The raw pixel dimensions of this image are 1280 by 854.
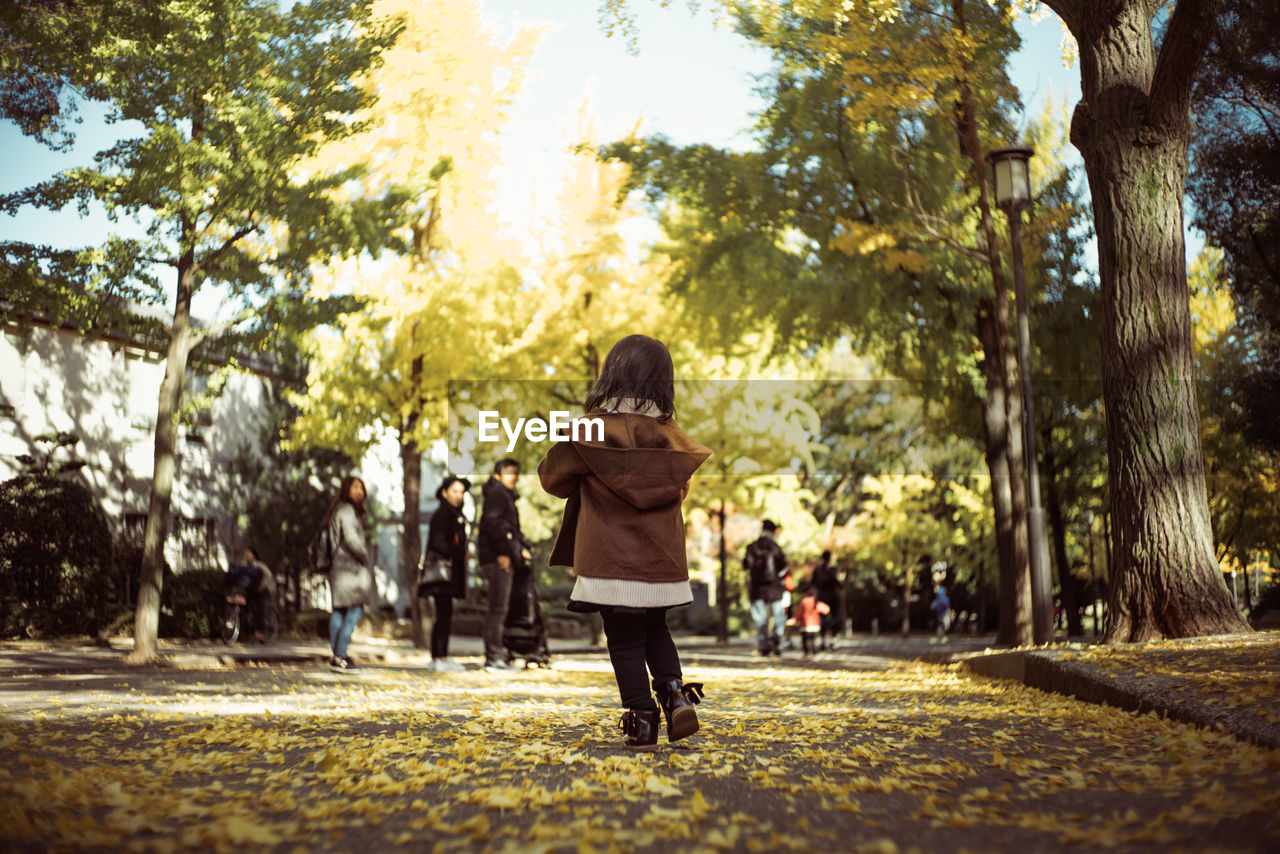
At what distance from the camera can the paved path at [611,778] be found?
11.0 ft

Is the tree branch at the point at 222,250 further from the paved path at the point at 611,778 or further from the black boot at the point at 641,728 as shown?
the black boot at the point at 641,728

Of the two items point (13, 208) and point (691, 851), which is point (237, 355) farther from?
point (691, 851)

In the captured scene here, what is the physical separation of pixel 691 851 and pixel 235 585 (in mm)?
18564

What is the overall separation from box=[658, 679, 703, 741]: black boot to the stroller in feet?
24.9

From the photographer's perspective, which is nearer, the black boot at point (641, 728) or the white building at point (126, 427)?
the black boot at point (641, 728)

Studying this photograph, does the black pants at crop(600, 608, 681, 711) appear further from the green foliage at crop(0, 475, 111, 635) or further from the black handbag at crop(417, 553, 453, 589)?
the green foliage at crop(0, 475, 111, 635)

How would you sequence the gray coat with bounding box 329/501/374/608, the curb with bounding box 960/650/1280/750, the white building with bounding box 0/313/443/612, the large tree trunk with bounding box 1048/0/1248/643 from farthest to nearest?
the white building with bounding box 0/313/443/612, the gray coat with bounding box 329/501/374/608, the large tree trunk with bounding box 1048/0/1248/643, the curb with bounding box 960/650/1280/750

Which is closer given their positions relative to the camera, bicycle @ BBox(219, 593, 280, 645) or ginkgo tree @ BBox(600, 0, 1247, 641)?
ginkgo tree @ BBox(600, 0, 1247, 641)

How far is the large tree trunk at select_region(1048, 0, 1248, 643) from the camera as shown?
8.61 m

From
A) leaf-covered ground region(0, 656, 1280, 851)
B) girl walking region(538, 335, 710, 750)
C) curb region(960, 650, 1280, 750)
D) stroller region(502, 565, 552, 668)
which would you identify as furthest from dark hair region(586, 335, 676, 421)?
stroller region(502, 565, 552, 668)

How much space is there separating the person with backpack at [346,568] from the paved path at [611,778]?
4.27m

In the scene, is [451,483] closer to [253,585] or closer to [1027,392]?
[1027,392]

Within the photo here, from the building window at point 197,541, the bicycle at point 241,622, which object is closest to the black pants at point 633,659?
the bicycle at point 241,622

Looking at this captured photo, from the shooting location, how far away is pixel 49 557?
674 inches
